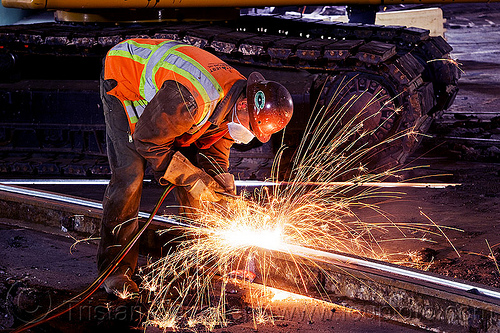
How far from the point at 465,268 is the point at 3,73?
5.60 meters

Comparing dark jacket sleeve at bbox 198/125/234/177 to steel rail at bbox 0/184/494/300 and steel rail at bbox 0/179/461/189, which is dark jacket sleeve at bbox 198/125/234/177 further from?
steel rail at bbox 0/179/461/189

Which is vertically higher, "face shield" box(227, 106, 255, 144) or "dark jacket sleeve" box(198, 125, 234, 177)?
"face shield" box(227, 106, 255, 144)

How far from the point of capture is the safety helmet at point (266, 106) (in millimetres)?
3811

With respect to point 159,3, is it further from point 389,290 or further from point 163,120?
point 389,290

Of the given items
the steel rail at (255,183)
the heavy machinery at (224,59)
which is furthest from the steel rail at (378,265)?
the heavy machinery at (224,59)

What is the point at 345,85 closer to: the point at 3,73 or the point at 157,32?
the point at 157,32

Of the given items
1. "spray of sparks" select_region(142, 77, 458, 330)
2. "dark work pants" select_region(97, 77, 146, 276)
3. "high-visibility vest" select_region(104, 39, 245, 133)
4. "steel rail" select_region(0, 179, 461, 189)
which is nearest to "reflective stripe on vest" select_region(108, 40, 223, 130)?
"high-visibility vest" select_region(104, 39, 245, 133)

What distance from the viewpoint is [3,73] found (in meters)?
7.73

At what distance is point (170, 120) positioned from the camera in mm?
3752

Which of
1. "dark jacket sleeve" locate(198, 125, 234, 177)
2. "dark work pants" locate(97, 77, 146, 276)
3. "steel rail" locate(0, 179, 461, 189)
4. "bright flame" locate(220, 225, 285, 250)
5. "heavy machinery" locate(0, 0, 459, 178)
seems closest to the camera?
"dark work pants" locate(97, 77, 146, 276)

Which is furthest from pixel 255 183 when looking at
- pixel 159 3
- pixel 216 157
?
pixel 216 157

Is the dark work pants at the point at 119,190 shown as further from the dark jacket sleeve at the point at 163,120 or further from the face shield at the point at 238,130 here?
the face shield at the point at 238,130

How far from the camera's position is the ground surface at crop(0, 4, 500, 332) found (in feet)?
12.6

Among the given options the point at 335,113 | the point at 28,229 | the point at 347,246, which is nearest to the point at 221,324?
the point at 347,246
